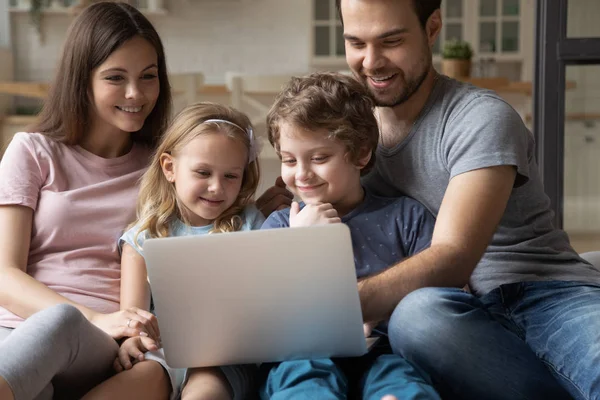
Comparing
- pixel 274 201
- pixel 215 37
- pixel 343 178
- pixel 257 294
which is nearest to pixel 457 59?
pixel 215 37

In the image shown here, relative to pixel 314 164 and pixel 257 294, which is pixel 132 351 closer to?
pixel 257 294

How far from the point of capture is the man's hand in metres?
1.95

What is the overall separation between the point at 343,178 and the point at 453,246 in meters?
0.28

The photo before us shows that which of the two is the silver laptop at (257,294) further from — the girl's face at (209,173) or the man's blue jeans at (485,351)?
the girl's face at (209,173)

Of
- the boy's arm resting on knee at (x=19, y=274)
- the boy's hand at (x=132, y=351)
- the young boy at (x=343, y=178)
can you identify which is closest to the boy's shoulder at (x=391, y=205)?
the young boy at (x=343, y=178)

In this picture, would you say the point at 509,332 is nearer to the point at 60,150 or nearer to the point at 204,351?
the point at 204,351

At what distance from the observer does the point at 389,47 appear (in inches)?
69.9

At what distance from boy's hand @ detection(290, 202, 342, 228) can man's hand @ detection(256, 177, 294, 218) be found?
387 millimetres

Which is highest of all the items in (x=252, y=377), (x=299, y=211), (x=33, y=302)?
(x=299, y=211)

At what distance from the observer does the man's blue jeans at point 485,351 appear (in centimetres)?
145

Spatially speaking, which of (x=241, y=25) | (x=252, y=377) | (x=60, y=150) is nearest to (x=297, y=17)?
(x=241, y=25)

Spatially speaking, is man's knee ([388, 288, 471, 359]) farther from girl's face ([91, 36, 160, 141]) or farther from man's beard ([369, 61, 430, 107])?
girl's face ([91, 36, 160, 141])

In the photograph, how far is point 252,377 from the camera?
5.27 feet

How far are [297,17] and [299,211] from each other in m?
5.20
